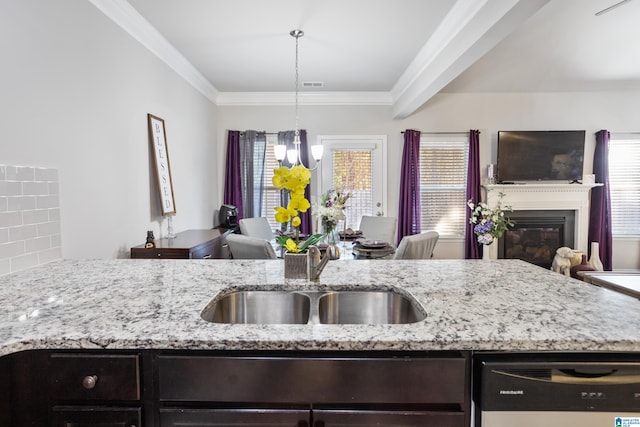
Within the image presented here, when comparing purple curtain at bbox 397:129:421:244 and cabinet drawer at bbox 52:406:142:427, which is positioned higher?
purple curtain at bbox 397:129:421:244

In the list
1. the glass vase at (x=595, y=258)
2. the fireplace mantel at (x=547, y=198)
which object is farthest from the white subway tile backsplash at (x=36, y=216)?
the glass vase at (x=595, y=258)

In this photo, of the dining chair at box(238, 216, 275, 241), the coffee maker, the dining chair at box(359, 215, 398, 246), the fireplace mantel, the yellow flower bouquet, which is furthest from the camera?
the fireplace mantel

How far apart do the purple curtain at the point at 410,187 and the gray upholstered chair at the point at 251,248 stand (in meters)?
2.86

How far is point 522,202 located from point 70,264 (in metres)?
5.18

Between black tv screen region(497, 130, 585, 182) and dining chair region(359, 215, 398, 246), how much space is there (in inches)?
74.9

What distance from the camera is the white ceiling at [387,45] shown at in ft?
8.74

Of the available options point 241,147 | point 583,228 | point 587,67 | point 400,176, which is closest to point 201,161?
point 241,147

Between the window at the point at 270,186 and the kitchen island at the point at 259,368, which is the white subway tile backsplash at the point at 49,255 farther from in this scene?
the window at the point at 270,186

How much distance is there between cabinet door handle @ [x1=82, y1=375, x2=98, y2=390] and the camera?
3.05 ft

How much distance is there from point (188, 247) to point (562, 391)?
2.55 m

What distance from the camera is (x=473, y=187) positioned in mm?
4957

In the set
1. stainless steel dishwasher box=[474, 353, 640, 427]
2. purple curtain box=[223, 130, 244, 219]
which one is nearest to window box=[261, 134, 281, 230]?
purple curtain box=[223, 130, 244, 219]

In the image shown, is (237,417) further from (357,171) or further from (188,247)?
(357,171)

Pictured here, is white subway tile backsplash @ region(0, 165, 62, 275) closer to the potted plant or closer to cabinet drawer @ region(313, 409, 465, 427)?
the potted plant
